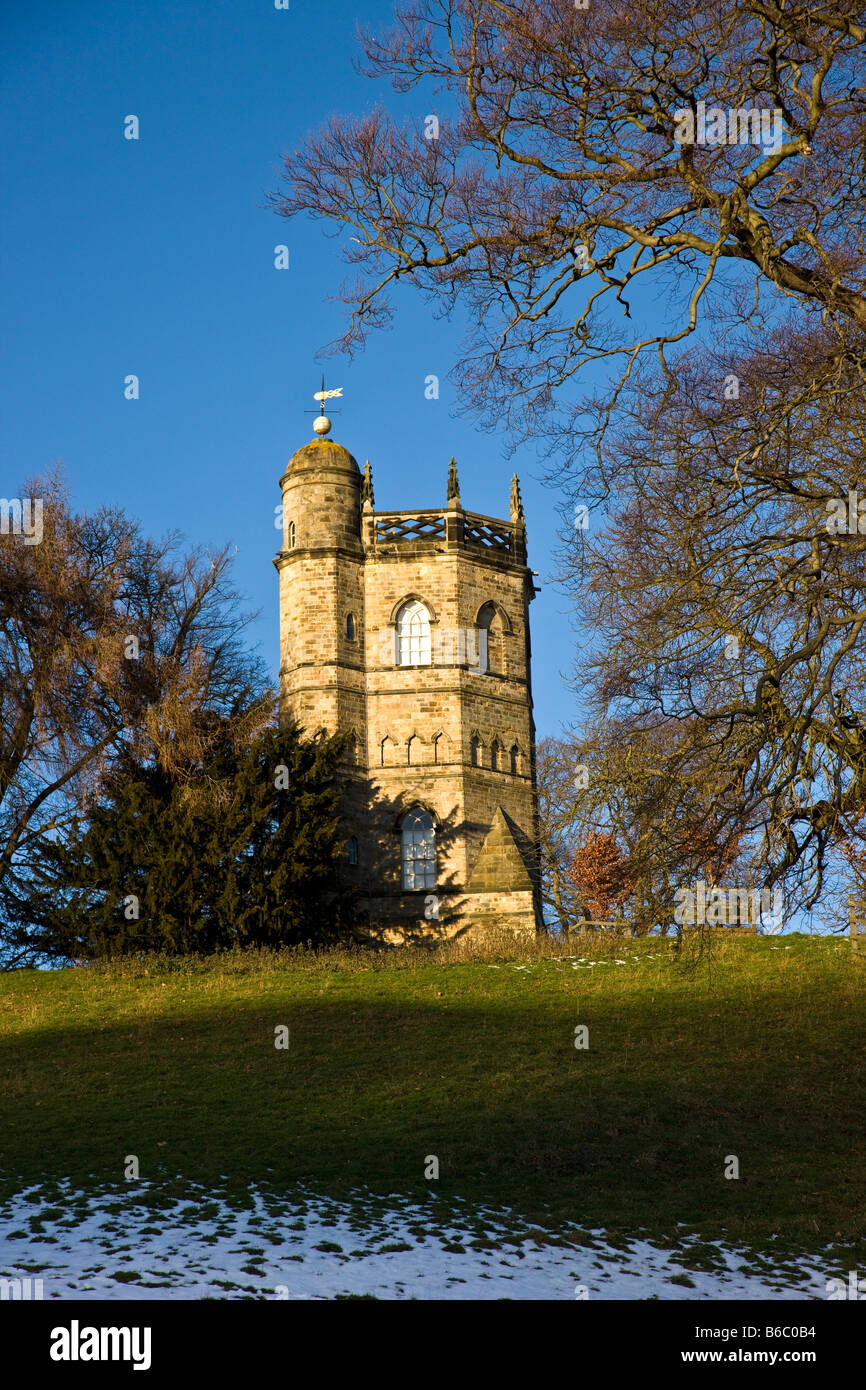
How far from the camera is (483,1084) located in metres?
17.2

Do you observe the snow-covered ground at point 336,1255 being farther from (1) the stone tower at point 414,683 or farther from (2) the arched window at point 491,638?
(2) the arched window at point 491,638

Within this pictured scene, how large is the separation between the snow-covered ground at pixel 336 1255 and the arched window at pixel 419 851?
883 inches

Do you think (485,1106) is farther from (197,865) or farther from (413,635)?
(413,635)

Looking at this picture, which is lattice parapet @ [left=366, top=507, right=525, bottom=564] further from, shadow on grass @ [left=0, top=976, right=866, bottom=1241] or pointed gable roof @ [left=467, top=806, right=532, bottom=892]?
shadow on grass @ [left=0, top=976, right=866, bottom=1241]

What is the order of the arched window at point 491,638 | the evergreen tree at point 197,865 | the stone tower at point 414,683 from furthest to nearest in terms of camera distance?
the arched window at point 491,638 < the stone tower at point 414,683 < the evergreen tree at point 197,865

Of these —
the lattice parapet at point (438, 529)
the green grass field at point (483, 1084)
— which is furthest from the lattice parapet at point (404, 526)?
the green grass field at point (483, 1084)

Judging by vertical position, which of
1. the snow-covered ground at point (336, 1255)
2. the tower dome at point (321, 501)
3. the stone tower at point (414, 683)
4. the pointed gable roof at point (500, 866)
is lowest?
the snow-covered ground at point (336, 1255)

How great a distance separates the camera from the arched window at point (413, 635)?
121 ft

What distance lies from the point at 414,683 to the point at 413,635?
136 cm

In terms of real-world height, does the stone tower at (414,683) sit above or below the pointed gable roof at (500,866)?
above

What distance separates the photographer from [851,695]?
11.8 m

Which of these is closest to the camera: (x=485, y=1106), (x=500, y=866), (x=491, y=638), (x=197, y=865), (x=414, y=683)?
(x=485, y=1106)

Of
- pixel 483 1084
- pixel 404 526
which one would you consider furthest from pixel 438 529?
pixel 483 1084
